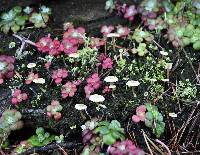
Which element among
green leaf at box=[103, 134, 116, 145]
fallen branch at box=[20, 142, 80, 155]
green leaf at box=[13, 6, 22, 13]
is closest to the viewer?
green leaf at box=[103, 134, 116, 145]

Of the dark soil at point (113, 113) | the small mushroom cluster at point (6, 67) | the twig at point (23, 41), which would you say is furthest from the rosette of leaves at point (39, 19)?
the small mushroom cluster at point (6, 67)

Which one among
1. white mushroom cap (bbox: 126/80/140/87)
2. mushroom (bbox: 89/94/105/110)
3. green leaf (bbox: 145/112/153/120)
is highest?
white mushroom cap (bbox: 126/80/140/87)

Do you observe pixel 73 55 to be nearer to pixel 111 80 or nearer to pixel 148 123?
pixel 111 80

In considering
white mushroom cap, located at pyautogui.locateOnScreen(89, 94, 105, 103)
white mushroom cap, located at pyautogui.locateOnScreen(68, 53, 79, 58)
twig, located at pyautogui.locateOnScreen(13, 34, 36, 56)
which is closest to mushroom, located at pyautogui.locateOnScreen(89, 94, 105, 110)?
white mushroom cap, located at pyautogui.locateOnScreen(89, 94, 105, 103)

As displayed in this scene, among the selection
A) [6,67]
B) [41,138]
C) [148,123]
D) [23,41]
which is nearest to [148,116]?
[148,123]

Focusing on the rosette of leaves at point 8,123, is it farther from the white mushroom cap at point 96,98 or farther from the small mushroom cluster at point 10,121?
the white mushroom cap at point 96,98

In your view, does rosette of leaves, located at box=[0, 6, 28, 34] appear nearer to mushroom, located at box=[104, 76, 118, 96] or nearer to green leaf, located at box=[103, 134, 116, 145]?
mushroom, located at box=[104, 76, 118, 96]

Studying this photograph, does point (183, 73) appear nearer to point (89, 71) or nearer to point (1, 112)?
point (89, 71)
